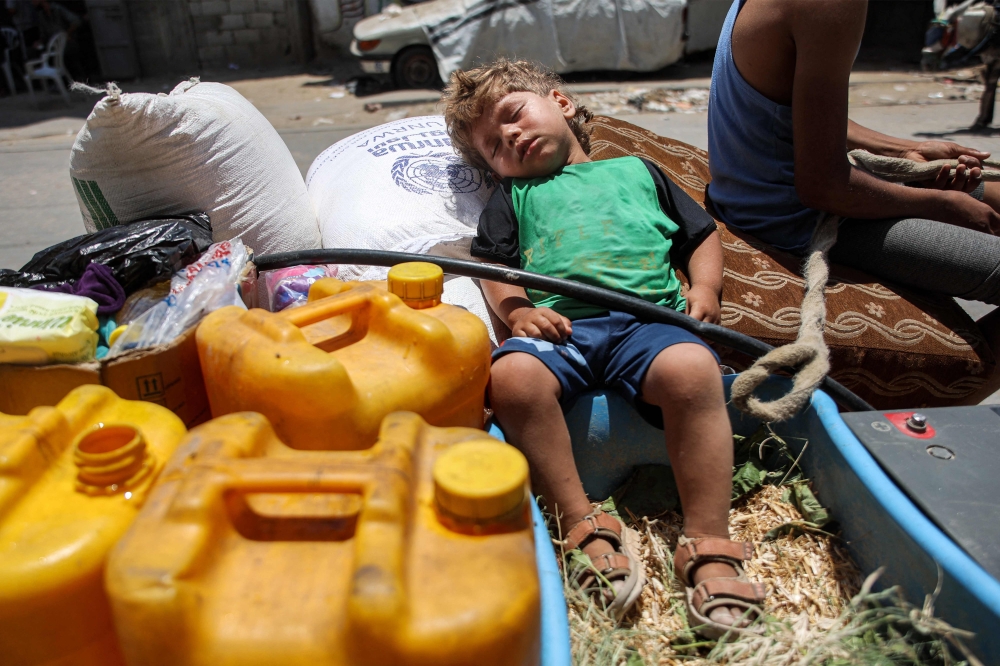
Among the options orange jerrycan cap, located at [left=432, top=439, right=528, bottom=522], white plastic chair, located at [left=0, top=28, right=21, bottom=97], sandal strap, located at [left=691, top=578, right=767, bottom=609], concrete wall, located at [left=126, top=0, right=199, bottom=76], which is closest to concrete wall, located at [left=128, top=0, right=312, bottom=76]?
concrete wall, located at [left=126, top=0, right=199, bottom=76]

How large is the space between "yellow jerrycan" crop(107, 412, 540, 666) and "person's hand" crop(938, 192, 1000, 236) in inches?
75.1

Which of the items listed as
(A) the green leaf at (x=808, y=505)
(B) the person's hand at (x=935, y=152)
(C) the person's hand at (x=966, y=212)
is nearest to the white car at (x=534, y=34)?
(B) the person's hand at (x=935, y=152)

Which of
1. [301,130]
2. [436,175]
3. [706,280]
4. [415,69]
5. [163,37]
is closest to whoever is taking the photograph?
[706,280]

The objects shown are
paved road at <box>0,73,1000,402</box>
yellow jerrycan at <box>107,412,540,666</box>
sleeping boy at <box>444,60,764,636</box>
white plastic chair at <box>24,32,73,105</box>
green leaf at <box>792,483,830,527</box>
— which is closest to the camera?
yellow jerrycan at <box>107,412,540,666</box>

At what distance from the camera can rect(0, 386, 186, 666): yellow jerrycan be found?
87cm

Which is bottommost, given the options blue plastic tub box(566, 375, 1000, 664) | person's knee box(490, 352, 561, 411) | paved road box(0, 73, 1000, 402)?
paved road box(0, 73, 1000, 402)

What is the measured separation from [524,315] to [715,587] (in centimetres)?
77

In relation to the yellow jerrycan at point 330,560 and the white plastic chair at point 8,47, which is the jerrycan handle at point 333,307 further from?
the white plastic chair at point 8,47

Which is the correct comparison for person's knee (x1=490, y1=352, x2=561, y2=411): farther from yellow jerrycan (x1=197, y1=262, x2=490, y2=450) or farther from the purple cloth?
the purple cloth

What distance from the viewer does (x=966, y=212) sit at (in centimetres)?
216

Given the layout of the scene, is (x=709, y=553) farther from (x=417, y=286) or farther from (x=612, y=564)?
(x=417, y=286)

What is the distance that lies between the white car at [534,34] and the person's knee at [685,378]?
7.23 metres

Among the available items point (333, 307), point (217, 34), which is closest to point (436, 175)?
point (333, 307)

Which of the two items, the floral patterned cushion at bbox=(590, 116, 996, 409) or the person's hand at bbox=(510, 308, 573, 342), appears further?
the floral patterned cushion at bbox=(590, 116, 996, 409)
